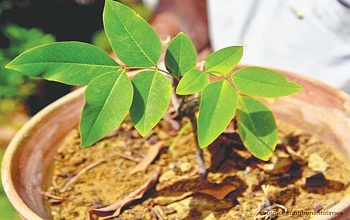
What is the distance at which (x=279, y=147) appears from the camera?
3.77 ft

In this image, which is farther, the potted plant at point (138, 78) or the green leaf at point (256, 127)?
the green leaf at point (256, 127)

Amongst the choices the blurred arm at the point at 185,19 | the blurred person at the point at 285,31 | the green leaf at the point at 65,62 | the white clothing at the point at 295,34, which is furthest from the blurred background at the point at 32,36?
the green leaf at the point at 65,62

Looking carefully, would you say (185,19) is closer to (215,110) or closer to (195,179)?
(195,179)

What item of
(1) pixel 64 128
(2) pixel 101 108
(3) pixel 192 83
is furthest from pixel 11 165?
(3) pixel 192 83

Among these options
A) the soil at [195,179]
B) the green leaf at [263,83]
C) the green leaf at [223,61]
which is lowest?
the soil at [195,179]

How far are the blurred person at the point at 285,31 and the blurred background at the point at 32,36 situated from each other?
22.3 inches

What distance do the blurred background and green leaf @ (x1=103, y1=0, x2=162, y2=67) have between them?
39.4 inches

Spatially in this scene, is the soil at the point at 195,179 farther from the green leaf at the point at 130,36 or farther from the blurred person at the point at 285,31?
the blurred person at the point at 285,31

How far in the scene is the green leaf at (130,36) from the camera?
2.80ft

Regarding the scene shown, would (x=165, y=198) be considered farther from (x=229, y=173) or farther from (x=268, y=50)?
(x=268, y=50)

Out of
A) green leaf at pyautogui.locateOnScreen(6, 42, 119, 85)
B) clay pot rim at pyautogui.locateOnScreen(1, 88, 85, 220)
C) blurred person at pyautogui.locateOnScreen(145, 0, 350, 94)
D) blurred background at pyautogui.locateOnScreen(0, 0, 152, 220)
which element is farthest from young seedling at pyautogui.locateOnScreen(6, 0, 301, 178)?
blurred background at pyautogui.locateOnScreen(0, 0, 152, 220)

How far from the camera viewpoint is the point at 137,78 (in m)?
0.87

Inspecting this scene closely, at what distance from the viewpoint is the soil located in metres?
1.01

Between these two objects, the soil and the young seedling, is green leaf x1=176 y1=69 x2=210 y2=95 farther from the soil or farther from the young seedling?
the soil
